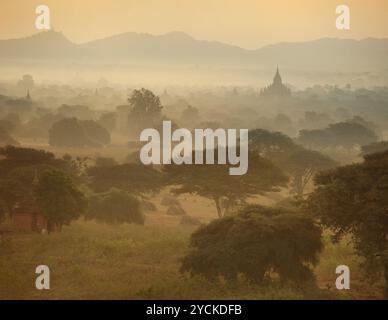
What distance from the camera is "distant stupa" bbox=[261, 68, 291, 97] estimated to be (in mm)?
54525

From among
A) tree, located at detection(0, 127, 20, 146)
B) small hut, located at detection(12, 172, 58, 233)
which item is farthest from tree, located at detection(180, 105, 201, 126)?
small hut, located at detection(12, 172, 58, 233)

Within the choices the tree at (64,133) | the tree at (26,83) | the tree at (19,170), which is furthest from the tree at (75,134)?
the tree at (19,170)

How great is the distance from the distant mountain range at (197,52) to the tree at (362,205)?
24676 millimetres

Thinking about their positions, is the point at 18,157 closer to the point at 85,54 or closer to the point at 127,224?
the point at 127,224

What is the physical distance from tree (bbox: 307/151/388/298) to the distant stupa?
34352mm

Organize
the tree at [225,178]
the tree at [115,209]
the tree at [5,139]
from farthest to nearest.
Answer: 1. the tree at [5,139]
2. the tree at [115,209]
3. the tree at [225,178]

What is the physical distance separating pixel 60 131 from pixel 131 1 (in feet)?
49.7

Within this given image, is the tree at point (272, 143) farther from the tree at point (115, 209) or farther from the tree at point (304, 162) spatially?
the tree at point (115, 209)

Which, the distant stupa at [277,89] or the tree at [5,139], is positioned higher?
the distant stupa at [277,89]

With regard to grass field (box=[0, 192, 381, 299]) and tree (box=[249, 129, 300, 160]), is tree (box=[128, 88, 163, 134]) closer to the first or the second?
tree (box=[249, 129, 300, 160])

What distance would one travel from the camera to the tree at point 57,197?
23.8 m

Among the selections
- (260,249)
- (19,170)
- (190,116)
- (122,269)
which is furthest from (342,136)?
(122,269)

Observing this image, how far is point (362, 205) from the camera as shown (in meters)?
17.7
